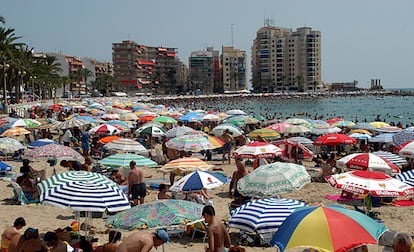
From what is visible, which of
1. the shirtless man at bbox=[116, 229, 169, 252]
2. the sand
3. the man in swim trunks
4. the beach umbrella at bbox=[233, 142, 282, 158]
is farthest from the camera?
the beach umbrella at bbox=[233, 142, 282, 158]

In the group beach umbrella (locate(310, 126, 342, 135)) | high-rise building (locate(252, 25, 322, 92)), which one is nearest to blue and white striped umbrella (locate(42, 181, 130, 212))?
beach umbrella (locate(310, 126, 342, 135))

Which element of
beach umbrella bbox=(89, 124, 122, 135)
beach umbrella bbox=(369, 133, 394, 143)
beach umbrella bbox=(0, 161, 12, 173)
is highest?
beach umbrella bbox=(89, 124, 122, 135)

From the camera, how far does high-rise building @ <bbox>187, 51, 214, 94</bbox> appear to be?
152375mm

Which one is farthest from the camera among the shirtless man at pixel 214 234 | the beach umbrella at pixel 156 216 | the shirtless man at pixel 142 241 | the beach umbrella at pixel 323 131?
the beach umbrella at pixel 323 131

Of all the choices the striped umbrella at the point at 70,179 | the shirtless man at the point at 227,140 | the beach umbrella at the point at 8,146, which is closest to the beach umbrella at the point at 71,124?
the beach umbrella at the point at 8,146

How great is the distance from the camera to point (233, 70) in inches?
5950

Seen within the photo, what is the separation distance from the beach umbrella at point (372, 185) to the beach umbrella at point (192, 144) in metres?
5.54

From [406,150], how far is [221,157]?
27.1ft

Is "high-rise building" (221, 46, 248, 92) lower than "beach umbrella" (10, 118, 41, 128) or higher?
higher

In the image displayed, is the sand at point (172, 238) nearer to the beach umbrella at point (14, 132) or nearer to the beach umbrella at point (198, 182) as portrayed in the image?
the beach umbrella at point (198, 182)

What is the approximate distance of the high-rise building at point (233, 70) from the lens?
15062 cm

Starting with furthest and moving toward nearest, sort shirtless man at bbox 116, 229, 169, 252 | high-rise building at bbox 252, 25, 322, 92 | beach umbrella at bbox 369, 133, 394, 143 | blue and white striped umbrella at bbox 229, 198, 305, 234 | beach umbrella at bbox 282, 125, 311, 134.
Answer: high-rise building at bbox 252, 25, 322, 92 → beach umbrella at bbox 282, 125, 311, 134 → beach umbrella at bbox 369, 133, 394, 143 → blue and white striped umbrella at bbox 229, 198, 305, 234 → shirtless man at bbox 116, 229, 169, 252

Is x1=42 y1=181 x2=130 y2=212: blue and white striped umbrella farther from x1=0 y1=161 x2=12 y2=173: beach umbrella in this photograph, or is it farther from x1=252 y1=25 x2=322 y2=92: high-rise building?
x1=252 y1=25 x2=322 y2=92: high-rise building

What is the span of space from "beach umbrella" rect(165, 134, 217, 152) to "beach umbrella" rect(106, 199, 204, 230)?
6.98m
